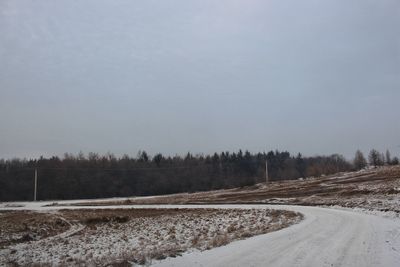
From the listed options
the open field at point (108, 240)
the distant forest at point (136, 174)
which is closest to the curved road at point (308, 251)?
the open field at point (108, 240)

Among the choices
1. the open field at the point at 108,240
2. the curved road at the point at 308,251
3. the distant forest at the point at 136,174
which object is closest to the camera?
the curved road at the point at 308,251

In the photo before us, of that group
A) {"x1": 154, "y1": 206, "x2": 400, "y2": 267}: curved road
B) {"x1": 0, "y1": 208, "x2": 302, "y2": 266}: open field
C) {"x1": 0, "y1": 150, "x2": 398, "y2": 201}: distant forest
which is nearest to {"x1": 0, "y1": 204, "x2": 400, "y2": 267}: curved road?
{"x1": 154, "y1": 206, "x2": 400, "y2": 267}: curved road

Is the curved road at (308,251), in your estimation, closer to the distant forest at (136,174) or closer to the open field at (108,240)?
the open field at (108,240)

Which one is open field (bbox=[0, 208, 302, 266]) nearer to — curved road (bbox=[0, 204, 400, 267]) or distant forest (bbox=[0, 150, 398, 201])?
curved road (bbox=[0, 204, 400, 267])

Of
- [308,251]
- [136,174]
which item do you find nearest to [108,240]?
[308,251]

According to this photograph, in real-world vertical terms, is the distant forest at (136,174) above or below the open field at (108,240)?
above

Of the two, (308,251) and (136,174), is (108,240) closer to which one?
(308,251)

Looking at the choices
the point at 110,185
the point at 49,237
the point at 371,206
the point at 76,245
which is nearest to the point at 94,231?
the point at 49,237

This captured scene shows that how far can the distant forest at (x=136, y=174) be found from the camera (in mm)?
125500

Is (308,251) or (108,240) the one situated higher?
(308,251)

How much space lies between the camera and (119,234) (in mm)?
26781

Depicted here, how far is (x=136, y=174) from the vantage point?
14638cm

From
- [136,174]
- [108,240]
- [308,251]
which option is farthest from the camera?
[136,174]

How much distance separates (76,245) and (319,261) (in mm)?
13952
